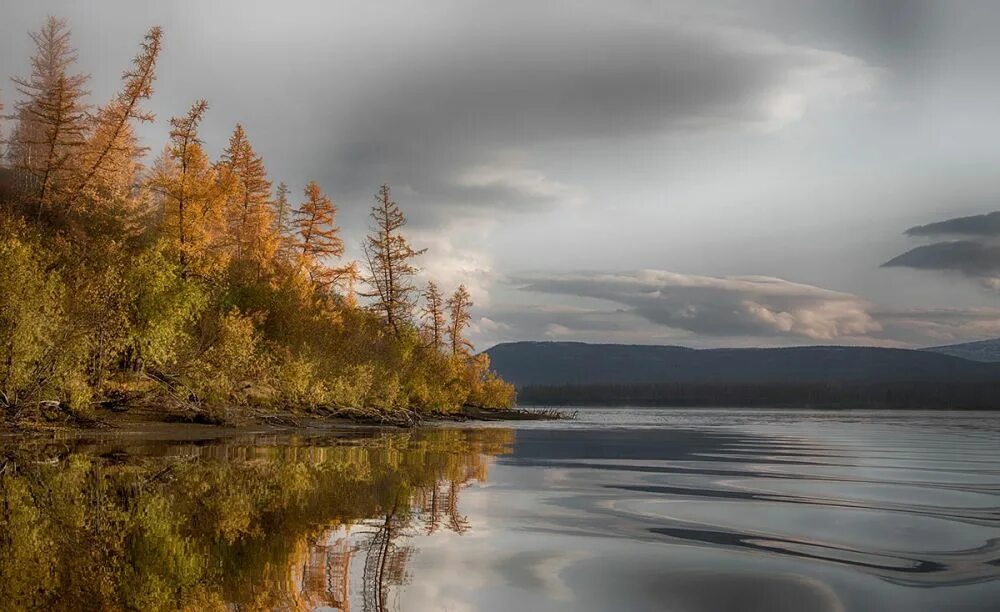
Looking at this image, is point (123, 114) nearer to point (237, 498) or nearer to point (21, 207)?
Result: point (21, 207)

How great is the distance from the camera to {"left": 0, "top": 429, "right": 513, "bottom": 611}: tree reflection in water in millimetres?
7891

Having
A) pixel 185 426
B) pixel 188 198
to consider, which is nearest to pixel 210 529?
pixel 185 426

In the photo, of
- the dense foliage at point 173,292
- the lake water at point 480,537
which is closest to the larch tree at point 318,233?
the dense foliage at point 173,292

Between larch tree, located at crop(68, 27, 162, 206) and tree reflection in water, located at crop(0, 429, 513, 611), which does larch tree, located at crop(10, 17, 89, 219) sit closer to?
larch tree, located at crop(68, 27, 162, 206)

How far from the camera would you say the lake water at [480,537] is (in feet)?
26.9

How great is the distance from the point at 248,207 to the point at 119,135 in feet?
94.8

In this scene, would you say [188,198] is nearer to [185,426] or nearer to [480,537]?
[185,426]

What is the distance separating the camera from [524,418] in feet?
304

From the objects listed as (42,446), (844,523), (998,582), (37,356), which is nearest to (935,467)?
(844,523)

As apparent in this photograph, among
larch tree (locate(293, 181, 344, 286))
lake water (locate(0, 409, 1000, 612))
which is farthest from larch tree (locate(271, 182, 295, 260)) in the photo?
lake water (locate(0, 409, 1000, 612))

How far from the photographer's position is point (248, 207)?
7725cm

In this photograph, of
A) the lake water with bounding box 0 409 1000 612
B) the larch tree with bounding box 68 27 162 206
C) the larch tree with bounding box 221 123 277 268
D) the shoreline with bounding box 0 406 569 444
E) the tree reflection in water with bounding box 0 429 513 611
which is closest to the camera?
the tree reflection in water with bounding box 0 429 513 611

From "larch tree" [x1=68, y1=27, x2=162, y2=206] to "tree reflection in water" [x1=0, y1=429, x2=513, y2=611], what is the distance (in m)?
28.5

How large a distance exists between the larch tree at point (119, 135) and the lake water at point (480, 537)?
28.8 metres
